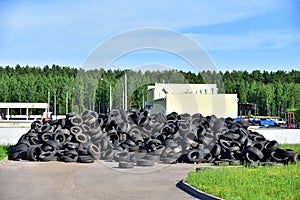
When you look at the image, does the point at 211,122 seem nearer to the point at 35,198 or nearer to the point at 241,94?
the point at 35,198

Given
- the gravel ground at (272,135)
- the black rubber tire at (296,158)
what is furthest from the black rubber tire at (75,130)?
the black rubber tire at (296,158)

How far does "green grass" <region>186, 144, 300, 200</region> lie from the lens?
35.6 feet

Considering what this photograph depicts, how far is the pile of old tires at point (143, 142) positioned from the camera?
18241 mm

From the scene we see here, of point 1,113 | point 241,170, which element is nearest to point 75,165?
point 241,170

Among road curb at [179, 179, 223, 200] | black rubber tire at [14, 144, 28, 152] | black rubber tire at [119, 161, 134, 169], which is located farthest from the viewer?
black rubber tire at [14, 144, 28, 152]

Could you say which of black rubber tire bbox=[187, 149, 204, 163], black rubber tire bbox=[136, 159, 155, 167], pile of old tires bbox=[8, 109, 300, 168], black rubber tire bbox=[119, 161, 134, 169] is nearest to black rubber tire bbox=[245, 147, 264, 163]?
pile of old tires bbox=[8, 109, 300, 168]

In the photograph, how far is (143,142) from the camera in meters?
21.4

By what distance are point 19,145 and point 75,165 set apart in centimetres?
355

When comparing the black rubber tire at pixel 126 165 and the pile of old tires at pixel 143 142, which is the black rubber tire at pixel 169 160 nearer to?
the pile of old tires at pixel 143 142

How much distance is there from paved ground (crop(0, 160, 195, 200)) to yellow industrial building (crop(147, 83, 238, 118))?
31.8 metres

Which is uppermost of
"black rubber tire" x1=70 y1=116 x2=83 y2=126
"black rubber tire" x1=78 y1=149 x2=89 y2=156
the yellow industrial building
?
the yellow industrial building

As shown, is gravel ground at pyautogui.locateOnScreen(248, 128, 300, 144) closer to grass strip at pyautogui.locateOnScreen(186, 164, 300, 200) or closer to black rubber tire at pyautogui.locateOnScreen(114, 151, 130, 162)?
black rubber tire at pyautogui.locateOnScreen(114, 151, 130, 162)

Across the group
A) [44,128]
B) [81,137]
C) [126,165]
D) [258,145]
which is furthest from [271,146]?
[44,128]

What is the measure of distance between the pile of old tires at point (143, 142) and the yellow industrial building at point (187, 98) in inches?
1014
